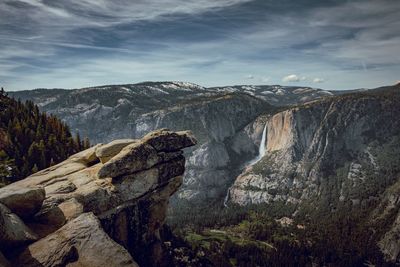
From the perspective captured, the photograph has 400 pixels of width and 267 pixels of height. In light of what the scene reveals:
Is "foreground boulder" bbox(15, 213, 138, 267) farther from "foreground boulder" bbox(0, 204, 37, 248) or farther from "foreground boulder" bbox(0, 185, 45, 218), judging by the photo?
"foreground boulder" bbox(0, 185, 45, 218)

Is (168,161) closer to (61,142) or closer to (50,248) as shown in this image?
(50,248)

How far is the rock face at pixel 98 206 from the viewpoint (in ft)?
112

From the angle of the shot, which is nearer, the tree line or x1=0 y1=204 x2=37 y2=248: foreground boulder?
x1=0 y1=204 x2=37 y2=248: foreground boulder

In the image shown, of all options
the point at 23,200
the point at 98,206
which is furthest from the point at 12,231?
the point at 98,206

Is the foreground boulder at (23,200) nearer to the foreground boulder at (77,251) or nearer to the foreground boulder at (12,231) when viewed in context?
the foreground boulder at (12,231)

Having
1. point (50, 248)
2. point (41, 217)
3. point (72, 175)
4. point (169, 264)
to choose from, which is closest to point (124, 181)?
point (72, 175)

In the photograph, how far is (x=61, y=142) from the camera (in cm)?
10838

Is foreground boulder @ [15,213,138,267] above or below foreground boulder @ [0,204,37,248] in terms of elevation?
below

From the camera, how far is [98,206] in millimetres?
54375

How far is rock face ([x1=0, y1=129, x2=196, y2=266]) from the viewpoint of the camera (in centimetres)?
3419

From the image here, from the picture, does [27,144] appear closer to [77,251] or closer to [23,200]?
[23,200]

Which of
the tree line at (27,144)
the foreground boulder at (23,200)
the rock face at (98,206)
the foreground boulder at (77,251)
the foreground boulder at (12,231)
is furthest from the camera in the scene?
the tree line at (27,144)

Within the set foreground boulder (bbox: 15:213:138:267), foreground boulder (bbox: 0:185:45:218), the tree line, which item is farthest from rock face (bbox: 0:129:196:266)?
the tree line

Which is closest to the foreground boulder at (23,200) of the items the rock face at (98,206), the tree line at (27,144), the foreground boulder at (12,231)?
the rock face at (98,206)
